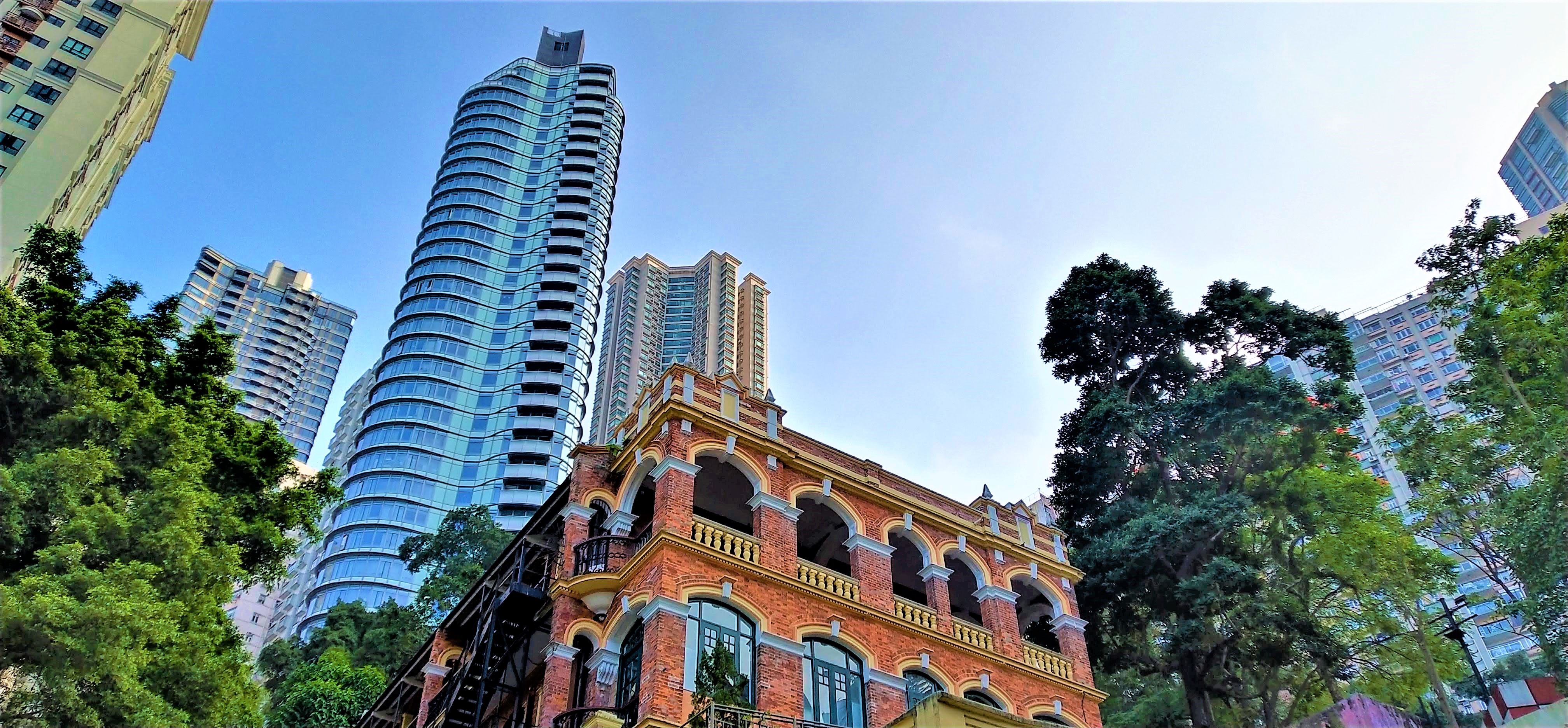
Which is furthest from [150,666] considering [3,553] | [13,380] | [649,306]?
[649,306]

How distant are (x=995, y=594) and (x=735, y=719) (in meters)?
9.93

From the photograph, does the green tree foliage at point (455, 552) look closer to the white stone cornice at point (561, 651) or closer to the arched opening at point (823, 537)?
the arched opening at point (823, 537)

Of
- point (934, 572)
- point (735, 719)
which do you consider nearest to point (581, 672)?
point (735, 719)

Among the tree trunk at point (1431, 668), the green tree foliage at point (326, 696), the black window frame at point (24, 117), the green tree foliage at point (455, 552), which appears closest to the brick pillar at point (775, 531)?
the tree trunk at point (1431, 668)

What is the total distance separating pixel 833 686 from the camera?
818 inches

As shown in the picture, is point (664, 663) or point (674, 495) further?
point (674, 495)

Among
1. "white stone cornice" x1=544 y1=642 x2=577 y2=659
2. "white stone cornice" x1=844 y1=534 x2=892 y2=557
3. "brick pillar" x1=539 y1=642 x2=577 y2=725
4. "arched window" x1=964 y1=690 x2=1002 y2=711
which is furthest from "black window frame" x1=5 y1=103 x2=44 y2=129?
"arched window" x1=964 y1=690 x2=1002 y2=711

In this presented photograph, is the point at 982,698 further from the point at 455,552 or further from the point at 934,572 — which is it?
the point at 455,552

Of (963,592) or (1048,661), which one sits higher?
(963,592)

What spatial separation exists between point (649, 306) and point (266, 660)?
91.8 m

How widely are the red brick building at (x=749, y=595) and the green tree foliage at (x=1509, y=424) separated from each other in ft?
45.5

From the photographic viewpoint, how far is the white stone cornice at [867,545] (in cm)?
2383

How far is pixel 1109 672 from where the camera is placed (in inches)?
1344

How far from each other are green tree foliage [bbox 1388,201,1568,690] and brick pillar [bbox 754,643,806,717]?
22.5m
